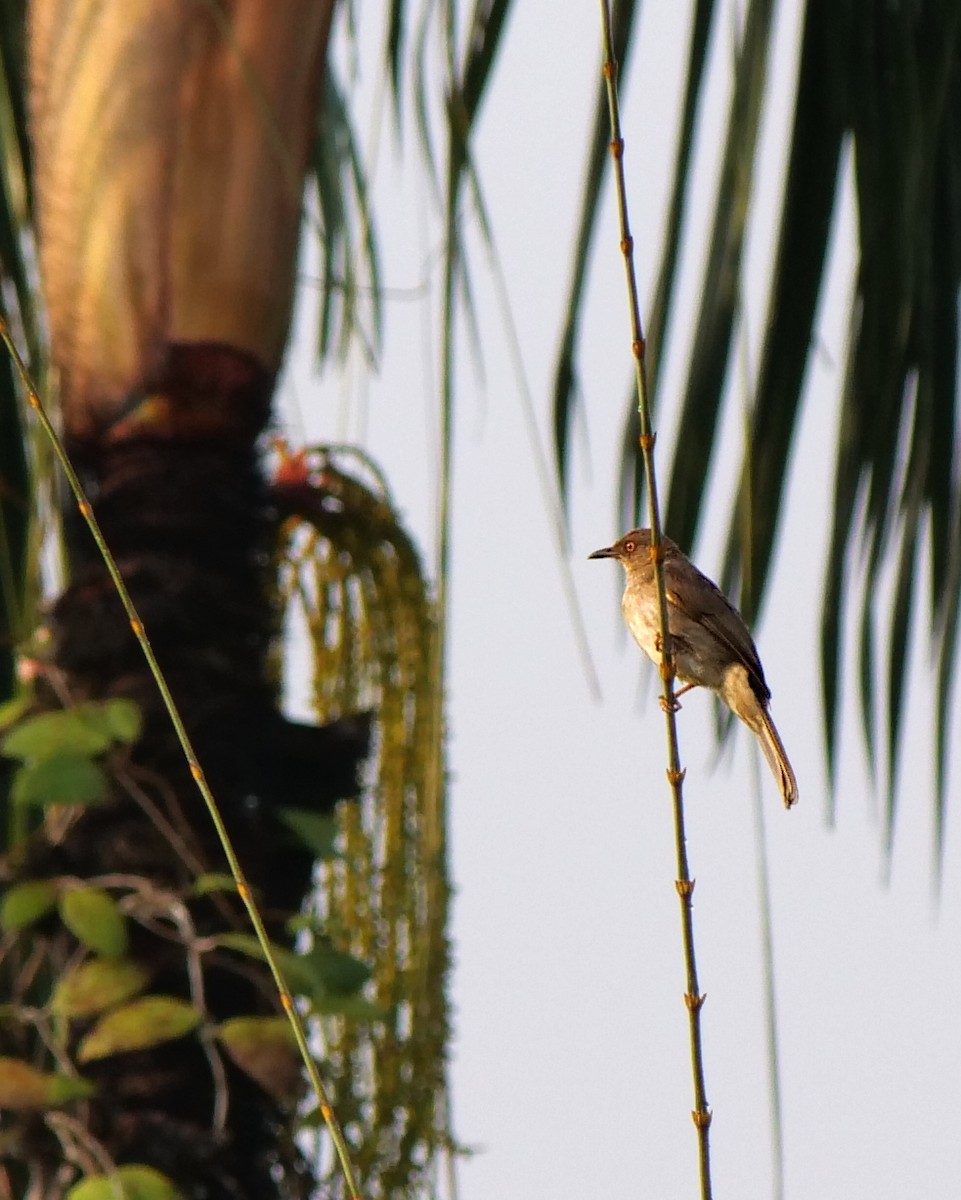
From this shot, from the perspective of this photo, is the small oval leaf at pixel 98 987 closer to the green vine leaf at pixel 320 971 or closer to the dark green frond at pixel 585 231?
the green vine leaf at pixel 320 971

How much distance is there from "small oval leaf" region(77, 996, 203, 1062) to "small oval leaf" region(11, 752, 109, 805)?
1.00ft

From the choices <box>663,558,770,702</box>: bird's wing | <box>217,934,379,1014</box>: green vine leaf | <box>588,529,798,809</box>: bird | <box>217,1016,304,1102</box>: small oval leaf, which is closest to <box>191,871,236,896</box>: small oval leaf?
<box>217,934,379,1014</box>: green vine leaf

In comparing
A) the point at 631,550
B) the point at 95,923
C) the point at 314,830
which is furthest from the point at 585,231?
the point at 95,923

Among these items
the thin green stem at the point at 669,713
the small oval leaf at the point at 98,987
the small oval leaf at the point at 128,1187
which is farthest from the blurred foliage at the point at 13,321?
the thin green stem at the point at 669,713

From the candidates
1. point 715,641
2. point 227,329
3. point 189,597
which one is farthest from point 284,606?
point 715,641

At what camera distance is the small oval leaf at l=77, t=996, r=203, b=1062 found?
3.12 metres

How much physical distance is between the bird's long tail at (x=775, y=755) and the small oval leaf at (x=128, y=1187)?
943 mm

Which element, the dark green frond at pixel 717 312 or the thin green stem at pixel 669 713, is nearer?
the thin green stem at pixel 669 713

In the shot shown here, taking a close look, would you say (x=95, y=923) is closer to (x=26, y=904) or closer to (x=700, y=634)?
(x=26, y=904)

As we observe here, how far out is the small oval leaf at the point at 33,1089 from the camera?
10.2 feet

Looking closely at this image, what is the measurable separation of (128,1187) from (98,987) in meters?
0.33

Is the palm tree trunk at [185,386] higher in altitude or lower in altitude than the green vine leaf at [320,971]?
higher

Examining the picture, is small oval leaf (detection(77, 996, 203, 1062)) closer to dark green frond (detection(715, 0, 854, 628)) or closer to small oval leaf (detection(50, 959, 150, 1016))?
small oval leaf (detection(50, 959, 150, 1016))

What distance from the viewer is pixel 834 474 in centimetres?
354
